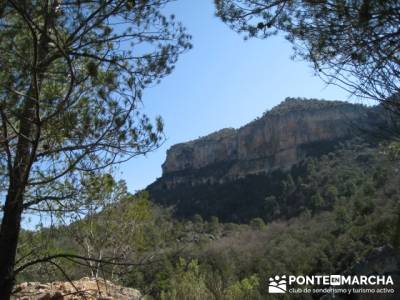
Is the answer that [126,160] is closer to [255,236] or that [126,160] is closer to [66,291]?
[66,291]

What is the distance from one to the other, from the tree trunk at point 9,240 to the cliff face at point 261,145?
5403 cm

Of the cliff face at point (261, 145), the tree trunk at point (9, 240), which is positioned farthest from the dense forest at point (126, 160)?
the cliff face at point (261, 145)

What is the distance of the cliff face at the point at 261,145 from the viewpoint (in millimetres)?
59438

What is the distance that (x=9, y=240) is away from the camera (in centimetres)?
313

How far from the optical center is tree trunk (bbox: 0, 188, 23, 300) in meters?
3.02

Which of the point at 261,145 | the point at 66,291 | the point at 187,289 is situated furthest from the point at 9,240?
the point at 261,145

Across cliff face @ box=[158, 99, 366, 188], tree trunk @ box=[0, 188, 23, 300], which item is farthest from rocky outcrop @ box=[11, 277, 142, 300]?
cliff face @ box=[158, 99, 366, 188]

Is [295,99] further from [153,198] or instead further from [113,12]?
[113,12]

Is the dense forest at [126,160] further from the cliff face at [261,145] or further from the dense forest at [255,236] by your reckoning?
the cliff face at [261,145]

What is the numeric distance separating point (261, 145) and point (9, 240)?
62960 mm

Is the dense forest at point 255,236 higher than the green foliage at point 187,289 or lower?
higher

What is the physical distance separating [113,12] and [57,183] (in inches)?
52.6

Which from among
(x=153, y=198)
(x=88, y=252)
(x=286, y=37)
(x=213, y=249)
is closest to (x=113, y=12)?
(x=286, y=37)

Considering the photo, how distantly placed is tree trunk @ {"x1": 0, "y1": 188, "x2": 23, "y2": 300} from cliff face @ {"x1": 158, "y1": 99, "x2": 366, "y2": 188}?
54026 mm
